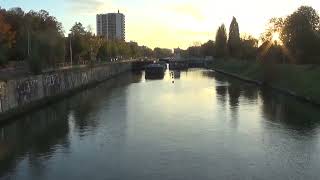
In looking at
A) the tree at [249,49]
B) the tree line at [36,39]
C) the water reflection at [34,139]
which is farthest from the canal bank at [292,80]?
the tree at [249,49]

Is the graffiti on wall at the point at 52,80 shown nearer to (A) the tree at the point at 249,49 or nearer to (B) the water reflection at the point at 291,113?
(B) the water reflection at the point at 291,113

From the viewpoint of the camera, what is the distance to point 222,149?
27.7 m

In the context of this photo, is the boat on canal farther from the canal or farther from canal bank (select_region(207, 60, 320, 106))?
the canal

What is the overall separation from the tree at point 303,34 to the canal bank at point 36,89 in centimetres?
3087

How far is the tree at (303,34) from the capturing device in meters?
79.1

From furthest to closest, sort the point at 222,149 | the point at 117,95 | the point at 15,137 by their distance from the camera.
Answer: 1. the point at 117,95
2. the point at 15,137
3. the point at 222,149

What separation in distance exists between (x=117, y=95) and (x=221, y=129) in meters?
30.0

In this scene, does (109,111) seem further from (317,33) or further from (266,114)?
(317,33)

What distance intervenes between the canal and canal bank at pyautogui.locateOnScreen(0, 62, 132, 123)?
4.12ft

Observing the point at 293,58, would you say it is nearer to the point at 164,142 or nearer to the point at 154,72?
the point at 154,72

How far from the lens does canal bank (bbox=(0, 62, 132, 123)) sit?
3856cm

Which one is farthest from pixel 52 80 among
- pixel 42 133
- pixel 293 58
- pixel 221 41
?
pixel 221 41

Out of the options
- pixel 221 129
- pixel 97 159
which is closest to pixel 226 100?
pixel 221 129

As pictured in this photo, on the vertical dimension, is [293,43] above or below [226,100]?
above
